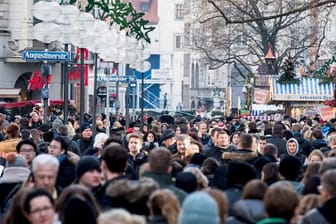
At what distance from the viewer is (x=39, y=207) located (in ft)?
33.9

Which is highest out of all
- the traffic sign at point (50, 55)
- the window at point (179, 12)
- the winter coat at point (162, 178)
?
the window at point (179, 12)

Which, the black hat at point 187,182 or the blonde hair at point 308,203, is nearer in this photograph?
the blonde hair at point 308,203

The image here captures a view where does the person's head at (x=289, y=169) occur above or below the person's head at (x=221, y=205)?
above

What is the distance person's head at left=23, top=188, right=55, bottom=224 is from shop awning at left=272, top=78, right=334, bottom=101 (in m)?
36.5

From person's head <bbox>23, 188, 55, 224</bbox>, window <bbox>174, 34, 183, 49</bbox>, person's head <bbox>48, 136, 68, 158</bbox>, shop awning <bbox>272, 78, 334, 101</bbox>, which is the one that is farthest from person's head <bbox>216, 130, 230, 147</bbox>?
window <bbox>174, 34, 183, 49</bbox>

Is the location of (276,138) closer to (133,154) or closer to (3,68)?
(133,154)

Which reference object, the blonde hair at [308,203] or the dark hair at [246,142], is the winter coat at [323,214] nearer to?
the blonde hair at [308,203]

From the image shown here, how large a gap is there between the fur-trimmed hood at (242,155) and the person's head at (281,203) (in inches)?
297

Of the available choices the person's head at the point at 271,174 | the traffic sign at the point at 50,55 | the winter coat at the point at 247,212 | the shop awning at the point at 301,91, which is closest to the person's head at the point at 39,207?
the winter coat at the point at 247,212

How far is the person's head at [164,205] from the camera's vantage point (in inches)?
418

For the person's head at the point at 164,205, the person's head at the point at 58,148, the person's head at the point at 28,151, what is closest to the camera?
the person's head at the point at 164,205

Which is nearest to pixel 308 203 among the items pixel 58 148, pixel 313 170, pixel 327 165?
pixel 327 165

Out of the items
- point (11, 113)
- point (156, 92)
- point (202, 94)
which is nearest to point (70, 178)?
point (11, 113)

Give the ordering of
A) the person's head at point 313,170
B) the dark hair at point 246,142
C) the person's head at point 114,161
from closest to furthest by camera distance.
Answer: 1. the person's head at point 114,161
2. the person's head at point 313,170
3. the dark hair at point 246,142
